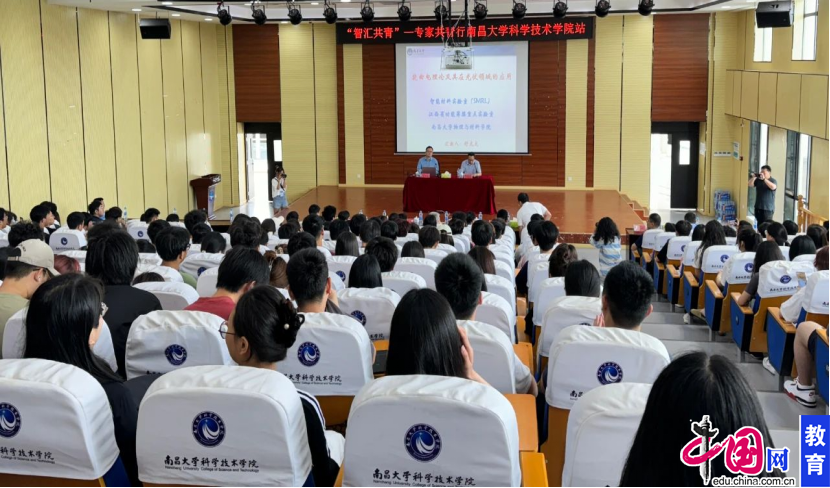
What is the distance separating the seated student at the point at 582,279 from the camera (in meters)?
4.61

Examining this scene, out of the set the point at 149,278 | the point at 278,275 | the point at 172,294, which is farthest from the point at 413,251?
the point at 172,294

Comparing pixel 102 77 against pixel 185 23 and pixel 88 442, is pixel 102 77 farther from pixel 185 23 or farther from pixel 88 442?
pixel 88 442

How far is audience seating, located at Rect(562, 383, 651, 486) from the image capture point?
7.36ft

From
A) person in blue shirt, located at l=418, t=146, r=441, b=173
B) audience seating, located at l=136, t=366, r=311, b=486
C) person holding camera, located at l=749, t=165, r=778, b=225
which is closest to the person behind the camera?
audience seating, located at l=136, t=366, r=311, b=486

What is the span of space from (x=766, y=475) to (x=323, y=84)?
17697 mm

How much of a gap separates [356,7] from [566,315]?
12.7 m

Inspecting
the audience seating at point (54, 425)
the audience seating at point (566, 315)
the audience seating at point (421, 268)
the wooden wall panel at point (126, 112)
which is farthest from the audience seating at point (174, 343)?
the wooden wall panel at point (126, 112)

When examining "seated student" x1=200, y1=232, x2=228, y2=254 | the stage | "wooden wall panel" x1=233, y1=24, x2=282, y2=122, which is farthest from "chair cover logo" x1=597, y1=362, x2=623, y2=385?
"wooden wall panel" x1=233, y1=24, x2=282, y2=122

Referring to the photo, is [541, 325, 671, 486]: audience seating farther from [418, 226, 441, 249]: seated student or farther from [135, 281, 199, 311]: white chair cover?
[418, 226, 441, 249]: seated student

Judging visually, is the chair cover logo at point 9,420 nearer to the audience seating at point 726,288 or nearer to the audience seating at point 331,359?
the audience seating at point 331,359

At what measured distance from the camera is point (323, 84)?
1886 cm

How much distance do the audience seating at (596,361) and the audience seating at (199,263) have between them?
11.5 feet

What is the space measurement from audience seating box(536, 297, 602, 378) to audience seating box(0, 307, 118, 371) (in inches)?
76.2

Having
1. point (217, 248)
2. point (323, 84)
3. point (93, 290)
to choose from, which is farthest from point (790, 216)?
point (93, 290)
